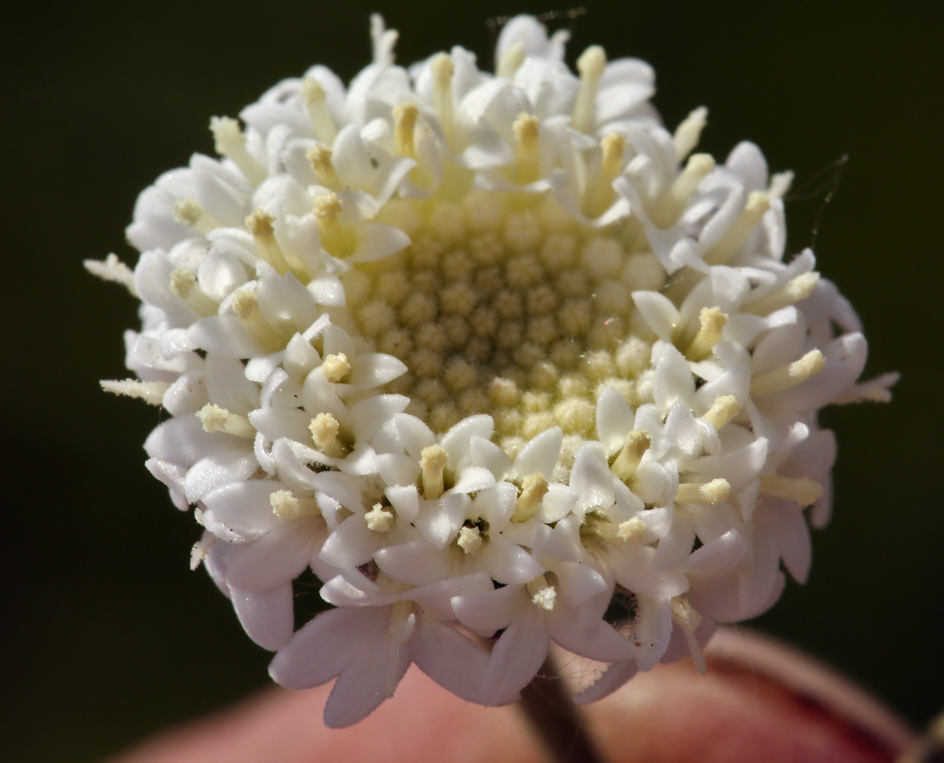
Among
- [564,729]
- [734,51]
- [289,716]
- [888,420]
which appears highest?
[734,51]

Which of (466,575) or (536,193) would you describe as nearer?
(466,575)

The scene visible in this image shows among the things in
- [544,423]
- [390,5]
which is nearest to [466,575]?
[544,423]

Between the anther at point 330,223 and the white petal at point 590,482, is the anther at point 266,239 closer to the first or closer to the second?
the anther at point 330,223

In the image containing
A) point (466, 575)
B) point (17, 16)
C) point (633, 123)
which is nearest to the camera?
point (466, 575)

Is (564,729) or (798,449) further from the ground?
(798,449)

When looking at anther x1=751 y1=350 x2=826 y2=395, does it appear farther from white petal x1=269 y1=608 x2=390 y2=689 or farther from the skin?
the skin

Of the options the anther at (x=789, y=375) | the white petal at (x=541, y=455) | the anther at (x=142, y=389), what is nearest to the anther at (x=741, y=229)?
the anther at (x=789, y=375)

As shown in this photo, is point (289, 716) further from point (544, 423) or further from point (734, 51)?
point (734, 51)

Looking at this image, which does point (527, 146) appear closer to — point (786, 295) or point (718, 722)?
point (786, 295)
